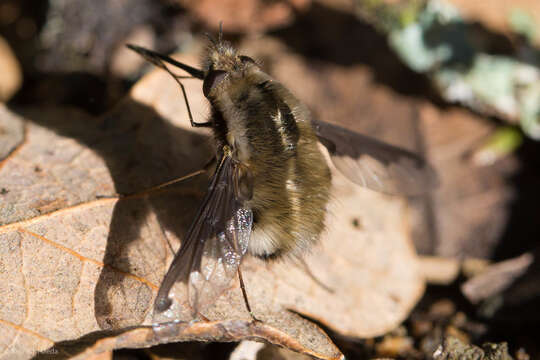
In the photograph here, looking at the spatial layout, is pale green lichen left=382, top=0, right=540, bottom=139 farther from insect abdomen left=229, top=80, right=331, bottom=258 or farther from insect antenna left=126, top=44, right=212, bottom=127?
insect antenna left=126, top=44, right=212, bottom=127

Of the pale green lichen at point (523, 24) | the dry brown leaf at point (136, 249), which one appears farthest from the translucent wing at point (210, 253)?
the pale green lichen at point (523, 24)

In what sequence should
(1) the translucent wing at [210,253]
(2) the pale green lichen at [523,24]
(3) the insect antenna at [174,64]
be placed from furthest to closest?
1. (2) the pale green lichen at [523,24]
2. (3) the insect antenna at [174,64]
3. (1) the translucent wing at [210,253]

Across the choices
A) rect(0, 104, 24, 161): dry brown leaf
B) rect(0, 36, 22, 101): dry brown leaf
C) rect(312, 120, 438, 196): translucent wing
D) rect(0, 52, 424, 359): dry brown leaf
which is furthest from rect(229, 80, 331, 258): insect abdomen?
rect(0, 36, 22, 101): dry brown leaf

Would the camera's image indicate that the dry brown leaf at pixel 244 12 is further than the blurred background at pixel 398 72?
Yes

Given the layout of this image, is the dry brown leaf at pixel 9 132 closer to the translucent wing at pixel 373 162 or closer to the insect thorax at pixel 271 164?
the insect thorax at pixel 271 164

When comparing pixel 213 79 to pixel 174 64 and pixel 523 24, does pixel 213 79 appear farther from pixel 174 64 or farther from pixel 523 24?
pixel 523 24

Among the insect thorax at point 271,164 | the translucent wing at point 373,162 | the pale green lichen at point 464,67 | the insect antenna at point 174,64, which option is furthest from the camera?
the pale green lichen at point 464,67

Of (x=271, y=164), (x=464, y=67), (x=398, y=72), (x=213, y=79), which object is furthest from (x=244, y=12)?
(x=271, y=164)
